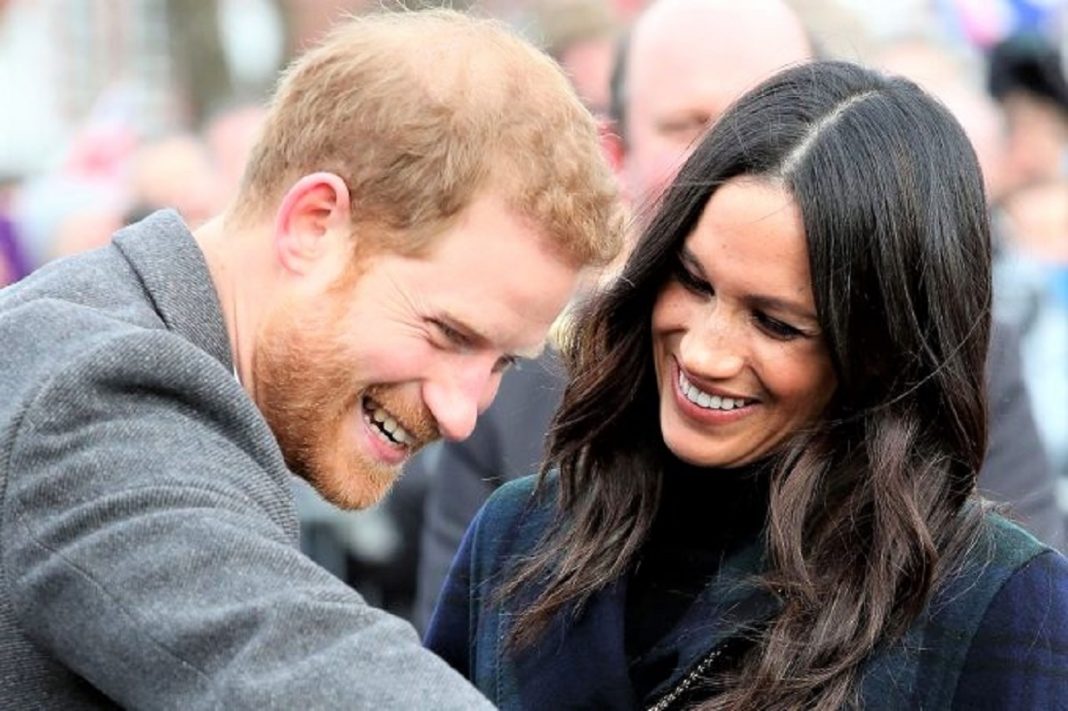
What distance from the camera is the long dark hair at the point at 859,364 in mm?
2607

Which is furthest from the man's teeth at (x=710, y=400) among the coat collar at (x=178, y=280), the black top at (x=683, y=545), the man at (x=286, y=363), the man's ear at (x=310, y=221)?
the coat collar at (x=178, y=280)

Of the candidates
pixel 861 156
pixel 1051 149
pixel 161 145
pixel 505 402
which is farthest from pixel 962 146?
pixel 161 145

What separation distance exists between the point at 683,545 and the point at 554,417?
1.08 feet

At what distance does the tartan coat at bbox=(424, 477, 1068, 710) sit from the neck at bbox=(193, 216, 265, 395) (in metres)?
0.69

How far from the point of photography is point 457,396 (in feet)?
8.29

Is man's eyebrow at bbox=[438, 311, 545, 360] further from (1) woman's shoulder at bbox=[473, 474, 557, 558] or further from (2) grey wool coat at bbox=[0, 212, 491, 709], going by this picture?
(1) woman's shoulder at bbox=[473, 474, 557, 558]

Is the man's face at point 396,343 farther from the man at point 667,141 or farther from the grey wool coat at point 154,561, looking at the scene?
the man at point 667,141

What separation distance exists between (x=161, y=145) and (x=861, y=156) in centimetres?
529

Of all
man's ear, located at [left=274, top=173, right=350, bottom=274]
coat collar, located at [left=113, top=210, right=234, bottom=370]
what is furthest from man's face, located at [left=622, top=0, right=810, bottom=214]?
coat collar, located at [left=113, top=210, right=234, bottom=370]

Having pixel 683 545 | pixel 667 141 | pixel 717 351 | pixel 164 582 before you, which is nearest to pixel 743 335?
pixel 717 351

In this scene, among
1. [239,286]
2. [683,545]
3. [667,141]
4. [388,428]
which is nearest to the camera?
[239,286]

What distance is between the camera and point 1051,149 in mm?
7328

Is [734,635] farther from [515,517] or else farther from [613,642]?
[515,517]

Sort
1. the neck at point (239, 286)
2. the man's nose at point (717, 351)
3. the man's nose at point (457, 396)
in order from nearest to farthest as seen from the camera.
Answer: the neck at point (239, 286) → the man's nose at point (457, 396) → the man's nose at point (717, 351)
